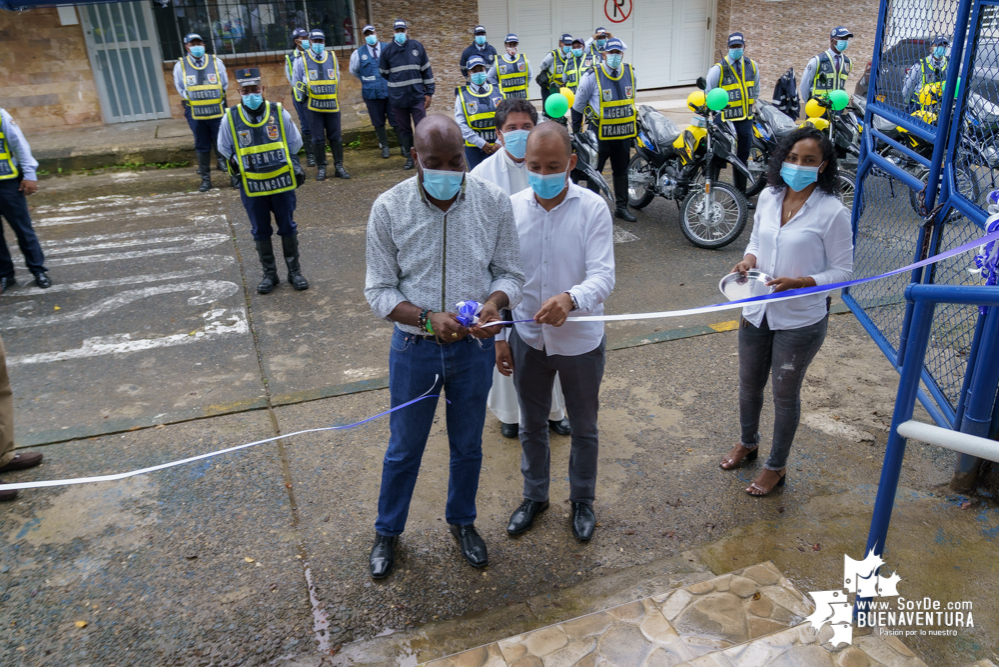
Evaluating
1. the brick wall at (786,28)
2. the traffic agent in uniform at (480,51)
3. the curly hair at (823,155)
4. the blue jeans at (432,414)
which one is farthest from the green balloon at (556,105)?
the brick wall at (786,28)

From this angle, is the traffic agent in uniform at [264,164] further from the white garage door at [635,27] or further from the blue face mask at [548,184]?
the white garage door at [635,27]

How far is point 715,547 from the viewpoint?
11.2 feet

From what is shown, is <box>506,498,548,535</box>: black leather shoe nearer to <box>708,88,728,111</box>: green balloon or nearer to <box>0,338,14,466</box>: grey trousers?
<box>0,338,14,466</box>: grey trousers

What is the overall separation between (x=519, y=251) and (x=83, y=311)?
4957 millimetres

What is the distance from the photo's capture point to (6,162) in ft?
21.7

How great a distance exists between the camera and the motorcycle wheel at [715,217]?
7.42 meters

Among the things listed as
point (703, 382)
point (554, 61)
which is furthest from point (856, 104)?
point (703, 382)

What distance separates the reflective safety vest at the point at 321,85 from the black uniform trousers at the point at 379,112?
0.92 metres

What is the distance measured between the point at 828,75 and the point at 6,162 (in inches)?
371

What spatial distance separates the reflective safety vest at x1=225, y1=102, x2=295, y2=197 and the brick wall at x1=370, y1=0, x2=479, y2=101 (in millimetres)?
8474

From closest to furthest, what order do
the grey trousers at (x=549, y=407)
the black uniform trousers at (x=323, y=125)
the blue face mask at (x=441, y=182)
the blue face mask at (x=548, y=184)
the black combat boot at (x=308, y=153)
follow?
the blue face mask at (x=441, y=182) < the blue face mask at (x=548, y=184) < the grey trousers at (x=549, y=407) < the black uniform trousers at (x=323, y=125) < the black combat boot at (x=308, y=153)

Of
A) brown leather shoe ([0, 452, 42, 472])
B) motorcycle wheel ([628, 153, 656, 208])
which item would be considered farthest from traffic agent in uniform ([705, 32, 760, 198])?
brown leather shoe ([0, 452, 42, 472])

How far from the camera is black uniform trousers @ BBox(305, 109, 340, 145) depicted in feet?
35.1

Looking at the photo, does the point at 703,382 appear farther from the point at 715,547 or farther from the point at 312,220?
the point at 312,220
